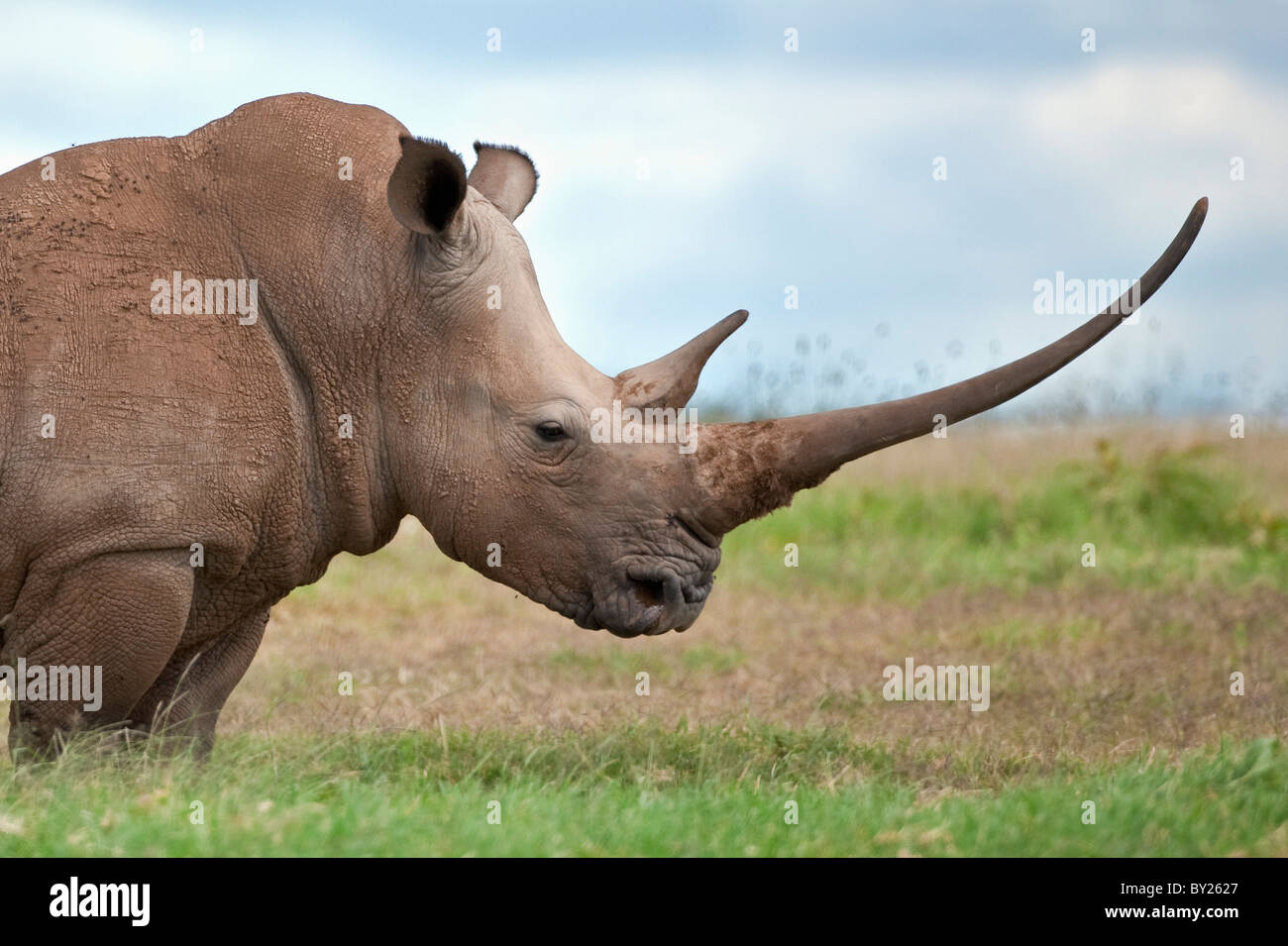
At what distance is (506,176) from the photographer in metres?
6.14

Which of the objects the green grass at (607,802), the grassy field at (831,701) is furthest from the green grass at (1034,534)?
the green grass at (607,802)

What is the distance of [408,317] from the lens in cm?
532

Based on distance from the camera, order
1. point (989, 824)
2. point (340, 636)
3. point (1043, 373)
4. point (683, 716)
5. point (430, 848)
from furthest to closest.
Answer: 1. point (340, 636)
2. point (683, 716)
3. point (1043, 373)
4. point (989, 824)
5. point (430, 848)

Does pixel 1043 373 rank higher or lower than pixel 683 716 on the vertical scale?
higher

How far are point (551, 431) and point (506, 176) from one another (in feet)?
4.27

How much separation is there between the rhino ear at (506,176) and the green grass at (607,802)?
1.92 meters

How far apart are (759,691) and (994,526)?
4.89 metres

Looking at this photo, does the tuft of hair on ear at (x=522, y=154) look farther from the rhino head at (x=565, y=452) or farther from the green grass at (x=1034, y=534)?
the green grass at (x=1034, y=534)

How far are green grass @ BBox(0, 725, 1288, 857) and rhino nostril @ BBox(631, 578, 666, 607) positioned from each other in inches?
23.2

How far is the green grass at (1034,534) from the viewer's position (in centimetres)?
1109

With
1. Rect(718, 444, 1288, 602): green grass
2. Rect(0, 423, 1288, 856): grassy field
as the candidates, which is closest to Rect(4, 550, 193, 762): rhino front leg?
Rect(0, 423, 1288, 856): grassy field
